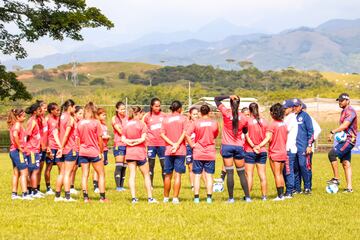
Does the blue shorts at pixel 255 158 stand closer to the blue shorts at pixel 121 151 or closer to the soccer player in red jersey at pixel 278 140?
the soccer player in red jersey at pixel 278 140

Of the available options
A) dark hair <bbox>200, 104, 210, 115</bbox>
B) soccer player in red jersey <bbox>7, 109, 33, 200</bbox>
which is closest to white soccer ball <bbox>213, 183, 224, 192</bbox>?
dark hair <bbox>200, 104, 210, 115</bbox>

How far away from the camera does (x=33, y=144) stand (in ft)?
47.3

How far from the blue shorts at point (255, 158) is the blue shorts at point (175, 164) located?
145 centimetres

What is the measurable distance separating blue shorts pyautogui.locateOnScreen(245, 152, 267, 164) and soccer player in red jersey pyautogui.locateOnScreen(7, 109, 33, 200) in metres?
4.62

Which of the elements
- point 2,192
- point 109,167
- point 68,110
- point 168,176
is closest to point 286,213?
point 168,176

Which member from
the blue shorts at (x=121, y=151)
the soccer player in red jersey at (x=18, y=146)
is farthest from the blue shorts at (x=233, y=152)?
the soccer player in red jersey at (x=18, y=146)

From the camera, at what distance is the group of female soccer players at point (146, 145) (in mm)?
13523

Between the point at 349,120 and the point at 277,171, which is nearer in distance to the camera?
the point at 277,171

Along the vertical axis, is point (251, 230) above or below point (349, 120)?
below

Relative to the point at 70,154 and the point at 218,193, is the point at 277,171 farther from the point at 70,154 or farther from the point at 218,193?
the point at 70,154

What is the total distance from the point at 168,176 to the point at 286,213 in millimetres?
2820

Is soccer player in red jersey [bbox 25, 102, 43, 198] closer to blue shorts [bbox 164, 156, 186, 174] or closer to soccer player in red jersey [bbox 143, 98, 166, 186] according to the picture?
soccer player in red jersey [bbox 143, 98, 166, 186]

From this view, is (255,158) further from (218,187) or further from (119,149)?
(119,149)

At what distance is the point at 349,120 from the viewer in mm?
15609
